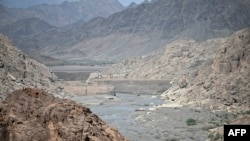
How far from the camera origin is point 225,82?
6438cm

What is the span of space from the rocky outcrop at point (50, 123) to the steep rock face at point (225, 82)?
4042 centimetres

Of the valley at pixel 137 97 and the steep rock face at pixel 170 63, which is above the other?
the steep rock face at pixel 170 63

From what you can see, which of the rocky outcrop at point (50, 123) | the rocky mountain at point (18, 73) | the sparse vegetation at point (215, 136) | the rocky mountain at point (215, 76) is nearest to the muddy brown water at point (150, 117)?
the sparse vegetation at point (215, 136)

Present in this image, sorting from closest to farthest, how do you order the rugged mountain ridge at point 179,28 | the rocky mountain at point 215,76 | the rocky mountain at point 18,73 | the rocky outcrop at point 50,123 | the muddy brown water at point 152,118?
the rocky outcrop at point 50,123 → the muddy brown water at point 152,118 → the rocky mountain at point 215,76 → the rocky mountain at point 18,73 → the rugged mountain ridge at point 179,28

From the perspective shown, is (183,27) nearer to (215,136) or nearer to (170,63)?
(170,63)

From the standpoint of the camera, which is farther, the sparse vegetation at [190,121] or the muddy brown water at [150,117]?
the sparse vegetation at [190,121]

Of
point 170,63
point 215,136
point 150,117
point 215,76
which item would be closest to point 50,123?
point 215,136

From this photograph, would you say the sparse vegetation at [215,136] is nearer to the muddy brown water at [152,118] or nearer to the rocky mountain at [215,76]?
the muddy brown water at [152,118]

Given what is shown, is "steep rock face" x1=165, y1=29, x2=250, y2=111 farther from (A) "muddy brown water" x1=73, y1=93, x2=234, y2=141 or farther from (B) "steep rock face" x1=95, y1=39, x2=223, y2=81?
(B) "steep rock face" x1=95, y1=39, x2=223, y2=81

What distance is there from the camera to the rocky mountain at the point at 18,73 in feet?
202

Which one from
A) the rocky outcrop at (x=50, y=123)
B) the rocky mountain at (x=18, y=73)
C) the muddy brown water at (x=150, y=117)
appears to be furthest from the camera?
the rocky mountain at (x=18, y=73)

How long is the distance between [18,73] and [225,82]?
27322mm

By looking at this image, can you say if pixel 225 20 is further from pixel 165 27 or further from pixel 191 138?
pixel 191 138

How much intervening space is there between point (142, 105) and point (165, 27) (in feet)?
408
